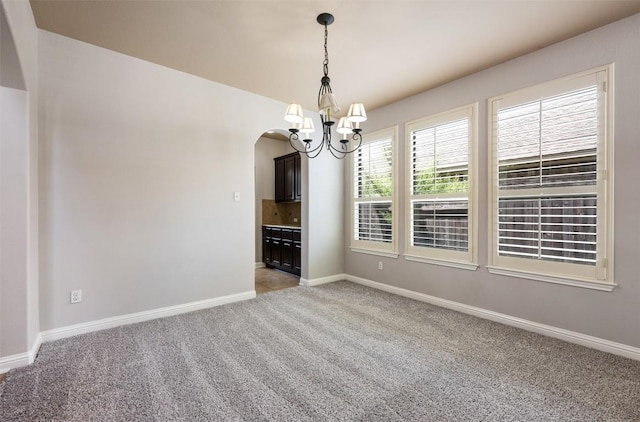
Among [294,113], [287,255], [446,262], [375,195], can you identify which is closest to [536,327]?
[446,262]

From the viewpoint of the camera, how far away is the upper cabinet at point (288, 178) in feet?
18.8

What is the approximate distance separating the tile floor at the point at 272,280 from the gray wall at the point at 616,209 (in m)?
2.12

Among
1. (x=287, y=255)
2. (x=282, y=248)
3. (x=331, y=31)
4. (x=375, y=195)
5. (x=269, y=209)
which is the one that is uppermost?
(x=331, y=31)

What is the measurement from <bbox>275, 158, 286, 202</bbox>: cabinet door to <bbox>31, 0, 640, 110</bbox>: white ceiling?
283 centimetres

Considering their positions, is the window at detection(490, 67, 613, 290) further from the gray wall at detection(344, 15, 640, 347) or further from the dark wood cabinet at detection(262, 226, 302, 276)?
the dark wood cabinet at detection(262, 226, 302, 276)

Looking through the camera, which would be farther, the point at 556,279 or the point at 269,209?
the point at 269,209

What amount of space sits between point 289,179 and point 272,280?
82.3 inches

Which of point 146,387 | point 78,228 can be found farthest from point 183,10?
point 146,387

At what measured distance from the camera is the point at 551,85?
110 inches

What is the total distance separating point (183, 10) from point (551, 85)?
3.35m

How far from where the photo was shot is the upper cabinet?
18.8 feet

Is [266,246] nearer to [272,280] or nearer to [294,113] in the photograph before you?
[272,280]

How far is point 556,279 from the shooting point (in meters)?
2.76

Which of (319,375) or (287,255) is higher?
(287,255)
